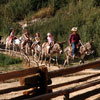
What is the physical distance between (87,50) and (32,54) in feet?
19.6

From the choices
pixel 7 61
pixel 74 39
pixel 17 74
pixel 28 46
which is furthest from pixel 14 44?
pixel 17 74

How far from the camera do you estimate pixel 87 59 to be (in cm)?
2358

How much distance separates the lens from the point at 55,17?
32938mm

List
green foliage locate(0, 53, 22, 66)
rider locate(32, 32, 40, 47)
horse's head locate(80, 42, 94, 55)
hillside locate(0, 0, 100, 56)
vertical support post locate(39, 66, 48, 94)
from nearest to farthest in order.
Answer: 1. vertical support post locate(39, 66, 48, 94)
2. horse's head locate(80, 42, 94, 55)
3. green foliage locate(0, 53, 22, 66)
4. rider locate(32, 32, 40, 47)
5. hillside locate(0, 0, 100, 56)

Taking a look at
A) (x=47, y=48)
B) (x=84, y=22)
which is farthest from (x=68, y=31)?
(x=47, y=48)

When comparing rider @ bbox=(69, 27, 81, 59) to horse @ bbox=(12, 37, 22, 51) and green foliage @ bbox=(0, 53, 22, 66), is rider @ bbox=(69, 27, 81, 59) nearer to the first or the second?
green foliage @ bbox=(0, 53, 22, 66)

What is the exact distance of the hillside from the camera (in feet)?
84.1

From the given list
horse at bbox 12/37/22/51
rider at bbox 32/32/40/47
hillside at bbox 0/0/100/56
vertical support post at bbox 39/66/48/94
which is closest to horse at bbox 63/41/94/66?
hillside at bbox 0/0/100/56

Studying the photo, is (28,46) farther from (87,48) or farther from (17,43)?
(87,48)

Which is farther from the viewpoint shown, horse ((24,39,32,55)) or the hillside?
the hillside

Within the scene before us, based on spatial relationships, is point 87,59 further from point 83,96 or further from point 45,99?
point 45,99

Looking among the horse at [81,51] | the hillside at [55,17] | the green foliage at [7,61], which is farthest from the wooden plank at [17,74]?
the hillside at [55,17]

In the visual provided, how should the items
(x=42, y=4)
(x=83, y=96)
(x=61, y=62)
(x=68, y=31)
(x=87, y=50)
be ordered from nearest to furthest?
(x=83, y=96)
(x=87, y=50)
(x=61, y=62)
(x=68, y=31)
(x=42, y=4)

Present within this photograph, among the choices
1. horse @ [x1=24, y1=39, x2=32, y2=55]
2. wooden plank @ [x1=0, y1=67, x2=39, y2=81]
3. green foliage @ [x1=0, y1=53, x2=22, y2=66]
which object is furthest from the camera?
horse @ [x1=24, y1=39, x2=32, y2=55]
